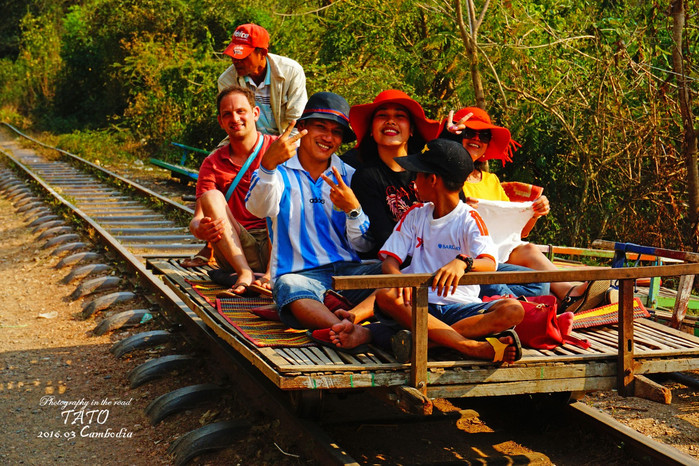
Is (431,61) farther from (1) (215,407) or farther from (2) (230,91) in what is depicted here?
(1) (215,407)

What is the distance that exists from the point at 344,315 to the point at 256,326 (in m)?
0.50

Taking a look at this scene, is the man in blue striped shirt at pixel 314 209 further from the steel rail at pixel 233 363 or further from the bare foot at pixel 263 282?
the steel rail at pixel 233 363

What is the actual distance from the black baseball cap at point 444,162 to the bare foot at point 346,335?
32.4 inches

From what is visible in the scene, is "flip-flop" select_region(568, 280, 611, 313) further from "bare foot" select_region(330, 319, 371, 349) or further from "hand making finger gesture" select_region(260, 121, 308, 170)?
"hand making finger gesture" select_region(260, 121, 308, 170)

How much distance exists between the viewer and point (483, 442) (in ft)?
13.8

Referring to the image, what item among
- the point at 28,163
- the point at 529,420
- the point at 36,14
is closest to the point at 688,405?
the point at 529,420

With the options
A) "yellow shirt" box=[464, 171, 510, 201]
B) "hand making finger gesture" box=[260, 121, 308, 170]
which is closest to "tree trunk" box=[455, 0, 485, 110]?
"yellow shirt" box=[464, 171, 510, 201]

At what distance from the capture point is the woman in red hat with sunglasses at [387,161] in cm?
455

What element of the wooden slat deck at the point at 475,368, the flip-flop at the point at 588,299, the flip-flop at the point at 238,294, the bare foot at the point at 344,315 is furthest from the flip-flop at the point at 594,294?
the flip-flop at the point at 238,294

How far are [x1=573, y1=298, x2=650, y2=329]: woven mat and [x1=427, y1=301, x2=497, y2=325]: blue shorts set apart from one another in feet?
2.40

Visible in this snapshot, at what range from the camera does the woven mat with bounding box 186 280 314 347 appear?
383cm

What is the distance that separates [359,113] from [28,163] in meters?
15.6

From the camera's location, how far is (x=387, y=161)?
4648mm

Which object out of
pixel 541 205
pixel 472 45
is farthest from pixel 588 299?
pixel 472 45
